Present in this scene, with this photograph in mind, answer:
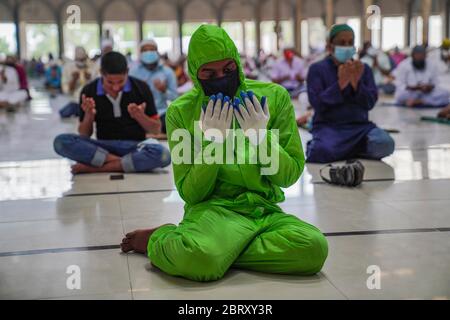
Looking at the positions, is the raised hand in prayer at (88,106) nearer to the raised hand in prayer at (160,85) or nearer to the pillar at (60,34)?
the raised hand in prayer at (160,85)

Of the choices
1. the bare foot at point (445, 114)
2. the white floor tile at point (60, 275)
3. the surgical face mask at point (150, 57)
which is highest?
the surgical face mask at point (150, 57)

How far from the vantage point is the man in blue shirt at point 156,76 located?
24.7 ft

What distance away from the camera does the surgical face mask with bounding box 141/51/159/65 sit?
7.51 meters

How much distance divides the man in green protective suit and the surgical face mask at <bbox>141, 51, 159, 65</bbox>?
4786 millimetres

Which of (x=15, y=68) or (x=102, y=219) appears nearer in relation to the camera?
(x=102, y=219)

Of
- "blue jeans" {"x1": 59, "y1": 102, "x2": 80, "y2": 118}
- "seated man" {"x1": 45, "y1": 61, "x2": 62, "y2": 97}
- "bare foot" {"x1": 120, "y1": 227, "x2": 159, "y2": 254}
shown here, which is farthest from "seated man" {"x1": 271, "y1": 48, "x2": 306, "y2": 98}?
"bare foot" {"x1": 120, "y1": 227, "x2": 159, "y2": 254}

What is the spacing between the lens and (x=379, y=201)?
3992 mm

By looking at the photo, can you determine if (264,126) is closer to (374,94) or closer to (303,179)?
(303,179)

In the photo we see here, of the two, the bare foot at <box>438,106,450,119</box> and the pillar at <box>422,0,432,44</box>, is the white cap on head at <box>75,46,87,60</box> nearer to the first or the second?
the bare foot at <box>438,106,450,119</box>

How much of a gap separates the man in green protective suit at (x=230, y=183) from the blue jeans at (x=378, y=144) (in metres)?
2.60

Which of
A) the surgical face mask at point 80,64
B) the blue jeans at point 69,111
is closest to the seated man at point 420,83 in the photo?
the blue jeans at point 69,111

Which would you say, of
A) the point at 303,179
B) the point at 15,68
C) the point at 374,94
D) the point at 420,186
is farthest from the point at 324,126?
the point at 15,68
